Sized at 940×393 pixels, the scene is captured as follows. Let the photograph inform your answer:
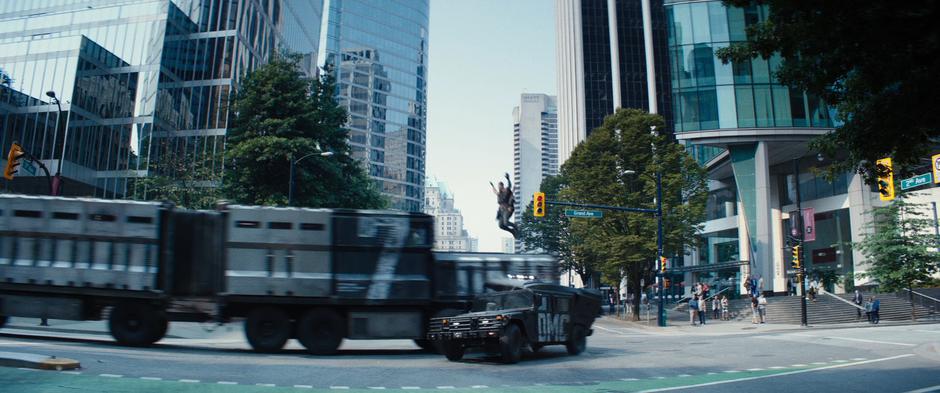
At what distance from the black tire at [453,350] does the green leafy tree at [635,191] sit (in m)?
27.9

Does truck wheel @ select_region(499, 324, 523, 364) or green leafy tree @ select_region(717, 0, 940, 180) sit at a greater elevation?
green leafy tree @ select_region(717, 0, 940, 180)

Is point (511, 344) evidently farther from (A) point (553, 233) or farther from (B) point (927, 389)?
(A) point (553, 233)

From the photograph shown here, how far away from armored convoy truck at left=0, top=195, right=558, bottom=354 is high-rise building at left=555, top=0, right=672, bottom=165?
4740 inches

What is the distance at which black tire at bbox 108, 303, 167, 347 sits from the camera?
16.3m

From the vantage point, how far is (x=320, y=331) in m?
16.3

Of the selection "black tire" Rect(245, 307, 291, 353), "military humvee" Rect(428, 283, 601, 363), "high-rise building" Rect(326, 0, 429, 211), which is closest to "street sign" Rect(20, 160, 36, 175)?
"black tire" Rect(245, 307, 291, 353)

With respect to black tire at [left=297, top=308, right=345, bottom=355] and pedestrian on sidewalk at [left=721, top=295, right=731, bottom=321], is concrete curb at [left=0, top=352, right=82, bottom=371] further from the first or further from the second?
pedestrian on sidewalk at [left=721, top=295, right=731, bottom=321]

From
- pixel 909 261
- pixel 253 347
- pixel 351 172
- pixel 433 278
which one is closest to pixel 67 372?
pixel 253 347

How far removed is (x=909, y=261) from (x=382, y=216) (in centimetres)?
3704

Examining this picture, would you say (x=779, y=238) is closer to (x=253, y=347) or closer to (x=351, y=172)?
(x=351, y=172)

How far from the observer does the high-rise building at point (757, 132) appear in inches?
1961

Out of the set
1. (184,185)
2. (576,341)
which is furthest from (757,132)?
(184,185)

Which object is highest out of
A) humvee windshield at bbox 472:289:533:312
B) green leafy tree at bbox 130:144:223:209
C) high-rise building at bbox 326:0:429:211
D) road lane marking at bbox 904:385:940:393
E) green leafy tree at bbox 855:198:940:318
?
high-rise building at bbox 326:0:429:211

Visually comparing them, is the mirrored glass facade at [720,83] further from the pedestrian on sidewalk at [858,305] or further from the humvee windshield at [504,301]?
the humvee windshield at [504,301]
